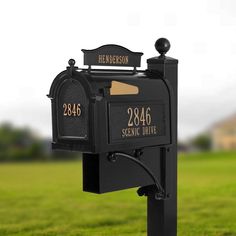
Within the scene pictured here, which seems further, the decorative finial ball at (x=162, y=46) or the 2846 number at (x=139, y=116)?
the decorative finial ball at (x=162, y=46)

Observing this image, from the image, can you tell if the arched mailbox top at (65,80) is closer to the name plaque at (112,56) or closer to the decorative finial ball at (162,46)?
the name plaque at (112,56)

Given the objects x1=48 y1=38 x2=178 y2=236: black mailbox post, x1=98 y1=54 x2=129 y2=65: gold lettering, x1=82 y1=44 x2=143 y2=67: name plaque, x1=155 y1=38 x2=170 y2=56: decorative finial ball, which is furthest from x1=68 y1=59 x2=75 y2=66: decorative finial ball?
x1=155 y1=38 x2=170 y2=56: decorative finial ball

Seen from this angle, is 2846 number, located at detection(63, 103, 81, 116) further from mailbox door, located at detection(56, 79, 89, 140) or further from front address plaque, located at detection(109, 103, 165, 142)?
front address plaque, located at detection(109, 103, 165, 142)

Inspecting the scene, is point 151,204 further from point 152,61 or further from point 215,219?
point 215,219

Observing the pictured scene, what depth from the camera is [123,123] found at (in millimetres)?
3902

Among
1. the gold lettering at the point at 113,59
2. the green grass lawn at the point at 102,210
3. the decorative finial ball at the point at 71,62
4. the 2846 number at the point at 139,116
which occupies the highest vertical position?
the gold lettering at the point at 113,59

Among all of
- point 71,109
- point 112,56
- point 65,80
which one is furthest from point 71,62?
point 112,56

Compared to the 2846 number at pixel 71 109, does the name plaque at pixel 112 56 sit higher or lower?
higher

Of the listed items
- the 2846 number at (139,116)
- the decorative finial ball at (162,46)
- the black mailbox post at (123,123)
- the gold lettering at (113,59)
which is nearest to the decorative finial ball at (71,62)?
the black mailbox post at (123,123)

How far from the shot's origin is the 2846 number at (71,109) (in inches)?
149

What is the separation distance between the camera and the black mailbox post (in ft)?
12.3

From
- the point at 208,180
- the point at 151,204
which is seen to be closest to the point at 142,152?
the point at 151,204

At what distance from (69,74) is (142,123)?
0.65m

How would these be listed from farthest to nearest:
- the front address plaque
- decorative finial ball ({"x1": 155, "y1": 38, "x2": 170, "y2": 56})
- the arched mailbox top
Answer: decorative finial ball ({"x1": 155, "y1": 38, "x2": 170, "y2": 56}) < the front address plaque < the arched mailbox top
